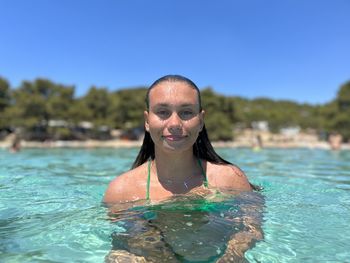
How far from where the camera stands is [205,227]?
250 cm

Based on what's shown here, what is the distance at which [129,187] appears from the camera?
3025 millimetres

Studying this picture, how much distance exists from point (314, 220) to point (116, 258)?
1764 millimetres

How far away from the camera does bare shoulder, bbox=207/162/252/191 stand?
2.99 metres

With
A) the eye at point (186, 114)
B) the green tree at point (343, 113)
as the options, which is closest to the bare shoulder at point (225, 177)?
the eye at point (186, 114)

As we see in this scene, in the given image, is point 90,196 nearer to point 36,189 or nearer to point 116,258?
point 36,189

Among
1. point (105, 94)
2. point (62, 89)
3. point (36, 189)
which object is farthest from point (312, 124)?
point (36, 189)

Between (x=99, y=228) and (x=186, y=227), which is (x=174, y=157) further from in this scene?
(x=99, y=228)

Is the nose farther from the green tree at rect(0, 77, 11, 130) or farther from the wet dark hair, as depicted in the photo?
the green tree at rect(0, 77, 11, 130)

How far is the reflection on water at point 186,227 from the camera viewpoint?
2086 mm

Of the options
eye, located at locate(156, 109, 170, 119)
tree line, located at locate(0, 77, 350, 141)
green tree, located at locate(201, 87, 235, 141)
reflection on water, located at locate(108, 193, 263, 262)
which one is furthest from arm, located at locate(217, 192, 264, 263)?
green tree, located at locate(201, 87, 235, 141)

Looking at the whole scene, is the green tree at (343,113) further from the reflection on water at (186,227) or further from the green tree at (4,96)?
the reflection on water at (186,227)

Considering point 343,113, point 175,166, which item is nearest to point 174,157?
point 175,166

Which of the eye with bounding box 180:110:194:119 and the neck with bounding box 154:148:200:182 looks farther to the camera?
the neck with bounding box 154:148:200:182

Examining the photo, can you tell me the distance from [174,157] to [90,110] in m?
40.3
